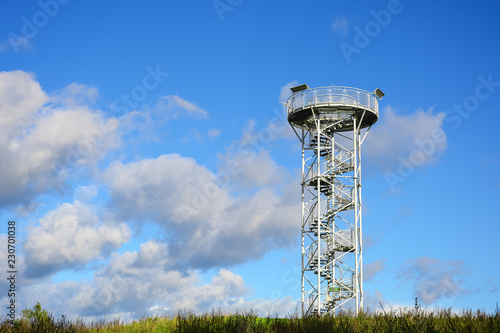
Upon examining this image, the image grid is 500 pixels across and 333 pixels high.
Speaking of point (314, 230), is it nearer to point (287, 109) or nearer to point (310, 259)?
point (310, 259)

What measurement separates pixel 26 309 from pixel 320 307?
73.1ft

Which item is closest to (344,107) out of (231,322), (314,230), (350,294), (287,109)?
(287,109)

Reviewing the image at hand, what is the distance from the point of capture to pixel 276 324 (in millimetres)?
24422

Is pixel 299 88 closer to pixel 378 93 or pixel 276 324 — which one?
pixel 378 93

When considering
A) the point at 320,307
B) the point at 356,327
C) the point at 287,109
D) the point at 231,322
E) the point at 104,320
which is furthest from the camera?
the point at 287,109

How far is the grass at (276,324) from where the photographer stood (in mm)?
22062

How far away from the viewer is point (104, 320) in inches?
1038

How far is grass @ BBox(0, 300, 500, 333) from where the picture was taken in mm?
22062

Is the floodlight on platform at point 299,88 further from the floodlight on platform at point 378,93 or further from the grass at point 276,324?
the grass at point 276,324

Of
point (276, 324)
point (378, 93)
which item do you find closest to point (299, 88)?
point (378, 93)

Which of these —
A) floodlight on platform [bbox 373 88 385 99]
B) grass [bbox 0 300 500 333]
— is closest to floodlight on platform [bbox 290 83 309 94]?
floodlight on platform [bbox 373 88 385 99]

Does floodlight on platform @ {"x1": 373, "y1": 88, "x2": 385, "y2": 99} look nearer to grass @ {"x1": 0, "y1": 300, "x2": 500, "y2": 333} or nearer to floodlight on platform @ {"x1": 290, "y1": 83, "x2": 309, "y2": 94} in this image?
floodlight on platform @ {"x1": 290, "y1": 83, "x2": 309, "y2": 94}

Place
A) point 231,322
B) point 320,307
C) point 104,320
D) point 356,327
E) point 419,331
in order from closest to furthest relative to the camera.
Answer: point 419,331
point 356,327
point 231,322
point 104,320
point 320,307

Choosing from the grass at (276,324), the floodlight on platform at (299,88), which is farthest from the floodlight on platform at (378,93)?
the grass at (276,324)
